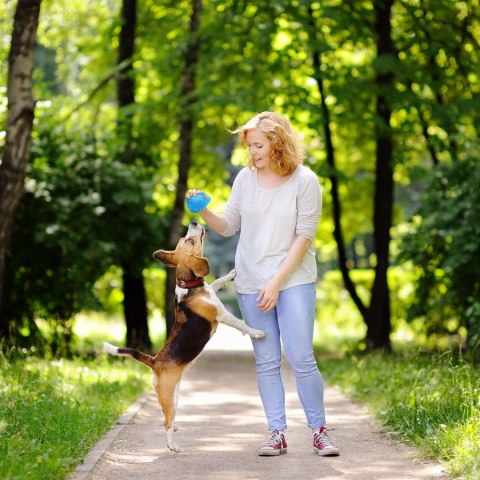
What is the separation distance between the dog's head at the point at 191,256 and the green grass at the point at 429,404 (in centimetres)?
197

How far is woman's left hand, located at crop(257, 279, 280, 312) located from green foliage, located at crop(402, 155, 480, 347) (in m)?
5.73

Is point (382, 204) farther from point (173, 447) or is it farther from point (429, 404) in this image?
point (173, 447)

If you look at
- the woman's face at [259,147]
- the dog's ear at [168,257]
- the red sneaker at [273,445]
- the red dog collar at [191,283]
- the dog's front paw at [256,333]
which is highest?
the woman's face at [259,147]

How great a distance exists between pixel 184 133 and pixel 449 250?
510 cm

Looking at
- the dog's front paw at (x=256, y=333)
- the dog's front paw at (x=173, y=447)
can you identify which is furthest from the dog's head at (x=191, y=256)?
the dog's front paw at (x=173, y=447)

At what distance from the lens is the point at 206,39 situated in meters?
15.8

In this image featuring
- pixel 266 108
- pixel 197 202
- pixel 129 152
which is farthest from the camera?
pixel 129 152

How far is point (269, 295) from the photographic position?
636 cm

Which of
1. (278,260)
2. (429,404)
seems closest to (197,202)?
(278,260)

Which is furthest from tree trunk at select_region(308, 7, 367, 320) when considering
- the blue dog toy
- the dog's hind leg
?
the dog's hind leg

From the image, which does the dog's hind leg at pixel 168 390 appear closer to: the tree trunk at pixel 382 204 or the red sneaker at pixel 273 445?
the red sneaker at pixel 273 445

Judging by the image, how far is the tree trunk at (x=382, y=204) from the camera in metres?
15.6

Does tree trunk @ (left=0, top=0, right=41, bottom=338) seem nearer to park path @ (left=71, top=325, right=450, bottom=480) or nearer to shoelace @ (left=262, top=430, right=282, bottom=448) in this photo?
park path @ (left=71, top=325, right=450, bottom=480)

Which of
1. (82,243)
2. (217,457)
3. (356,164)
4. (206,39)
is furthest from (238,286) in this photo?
(356,164)
